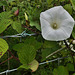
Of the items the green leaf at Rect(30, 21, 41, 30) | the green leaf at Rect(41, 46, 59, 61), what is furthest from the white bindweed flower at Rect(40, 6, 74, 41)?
the green leaf at Rect(41, 46, 59, 61)

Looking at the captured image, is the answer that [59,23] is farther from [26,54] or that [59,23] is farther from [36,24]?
[26,54]

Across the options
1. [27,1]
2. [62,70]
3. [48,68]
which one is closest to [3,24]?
[62,70]

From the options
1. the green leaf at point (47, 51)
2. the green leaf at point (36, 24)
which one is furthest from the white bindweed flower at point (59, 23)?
the green leaf at point (47, 51)

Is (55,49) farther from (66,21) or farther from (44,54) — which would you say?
(66,21)

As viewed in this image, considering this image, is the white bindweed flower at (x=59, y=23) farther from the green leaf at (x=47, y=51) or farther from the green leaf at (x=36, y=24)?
the green leaf at (x=47, y=51)

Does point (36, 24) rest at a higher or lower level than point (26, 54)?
higher

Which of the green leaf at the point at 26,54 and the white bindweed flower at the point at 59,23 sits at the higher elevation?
the white bindweed flower at the point at 59,23

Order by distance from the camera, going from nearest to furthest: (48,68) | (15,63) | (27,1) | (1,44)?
(1,44)
(15,63)
(48,68)
(27,1)

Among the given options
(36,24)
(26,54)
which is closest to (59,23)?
(36,24)

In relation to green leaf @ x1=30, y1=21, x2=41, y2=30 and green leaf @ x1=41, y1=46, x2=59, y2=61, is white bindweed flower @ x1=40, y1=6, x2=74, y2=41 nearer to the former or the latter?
green leaf @ x1=30, y1=21, x2=41, y2=30
